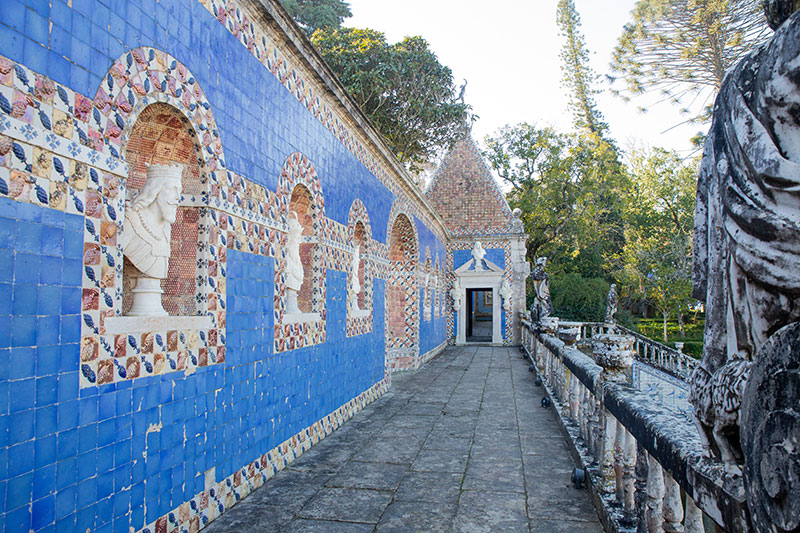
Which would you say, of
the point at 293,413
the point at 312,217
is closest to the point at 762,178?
the point at 293,413

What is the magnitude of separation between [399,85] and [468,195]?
4.42m

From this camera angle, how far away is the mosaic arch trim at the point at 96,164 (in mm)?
2197

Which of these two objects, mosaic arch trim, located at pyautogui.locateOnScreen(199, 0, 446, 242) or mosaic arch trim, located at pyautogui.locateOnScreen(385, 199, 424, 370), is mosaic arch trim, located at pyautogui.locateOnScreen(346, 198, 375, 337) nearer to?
mosaic arch trim, located at pyautogui.locateOnScreen(199, 0, 446, 242)

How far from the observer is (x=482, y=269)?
1870cm

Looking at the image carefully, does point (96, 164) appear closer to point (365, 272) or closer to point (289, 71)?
point (289, 71)

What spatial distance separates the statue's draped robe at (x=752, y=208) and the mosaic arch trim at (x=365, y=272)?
18.4 feet

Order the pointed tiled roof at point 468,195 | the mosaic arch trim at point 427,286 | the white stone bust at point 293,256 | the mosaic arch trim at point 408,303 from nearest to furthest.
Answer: the white stone bust at point 293,256 < the mosaic arch trim at point 408,303 < the mosaic arch trim at point 427,286 < the pointed tiled roof at point 468,195

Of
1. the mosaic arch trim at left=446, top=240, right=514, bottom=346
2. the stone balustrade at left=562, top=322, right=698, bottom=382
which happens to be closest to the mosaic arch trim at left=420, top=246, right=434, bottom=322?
the mosaic arch trim at left=446, top=240, right=514, bottom=346

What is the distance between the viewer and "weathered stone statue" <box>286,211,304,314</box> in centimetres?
506

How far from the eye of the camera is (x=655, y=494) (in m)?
2.42

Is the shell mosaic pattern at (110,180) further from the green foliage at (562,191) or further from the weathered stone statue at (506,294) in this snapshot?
the green foliage at (562,191)

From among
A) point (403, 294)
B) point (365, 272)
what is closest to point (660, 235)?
point (403, 294)

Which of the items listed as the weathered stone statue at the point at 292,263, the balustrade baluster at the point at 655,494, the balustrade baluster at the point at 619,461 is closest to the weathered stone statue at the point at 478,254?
the weathered stone statue at the point at 292,263

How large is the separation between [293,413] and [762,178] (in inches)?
171
